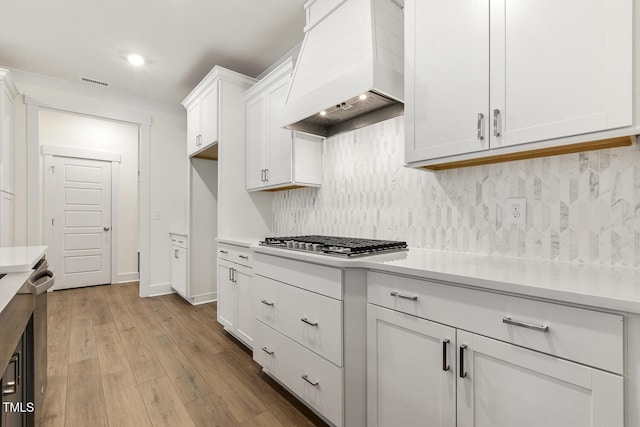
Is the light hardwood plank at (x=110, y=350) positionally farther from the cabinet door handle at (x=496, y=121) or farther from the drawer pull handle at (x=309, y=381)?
the cabinet door handle at (x=496, y=121)

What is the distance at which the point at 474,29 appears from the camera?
4.36 feet

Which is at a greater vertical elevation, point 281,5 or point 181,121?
point 281,5

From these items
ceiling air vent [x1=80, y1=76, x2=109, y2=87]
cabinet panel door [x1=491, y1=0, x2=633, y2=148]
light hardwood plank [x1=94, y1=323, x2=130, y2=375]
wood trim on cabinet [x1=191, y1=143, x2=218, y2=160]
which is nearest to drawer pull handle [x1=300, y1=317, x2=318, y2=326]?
cabinet panel door [x1=491, y1=0, x2=633, y2=148]

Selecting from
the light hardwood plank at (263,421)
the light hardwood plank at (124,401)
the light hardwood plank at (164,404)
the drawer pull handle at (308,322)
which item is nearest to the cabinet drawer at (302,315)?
the drawer pull handle at (308,322)

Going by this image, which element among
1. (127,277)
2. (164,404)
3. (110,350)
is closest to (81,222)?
(127,277)

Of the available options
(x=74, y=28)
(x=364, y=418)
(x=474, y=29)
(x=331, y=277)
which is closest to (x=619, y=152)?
(x=474, y=29)

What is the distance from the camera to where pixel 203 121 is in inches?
132

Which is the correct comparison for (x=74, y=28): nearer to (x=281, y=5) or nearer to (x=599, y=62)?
(x=281, y=5)

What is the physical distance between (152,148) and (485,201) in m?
4.17

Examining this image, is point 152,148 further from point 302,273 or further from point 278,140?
point 302,273

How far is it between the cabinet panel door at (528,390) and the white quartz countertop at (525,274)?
0.65 ft

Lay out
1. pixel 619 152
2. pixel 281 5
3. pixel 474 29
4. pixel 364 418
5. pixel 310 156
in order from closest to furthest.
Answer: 1. pixel 619 152
2. pixel 474 29
3. pixel 364 418
4. pixel 281 5
5. pixel 310 156

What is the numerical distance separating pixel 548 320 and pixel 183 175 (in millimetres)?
4550

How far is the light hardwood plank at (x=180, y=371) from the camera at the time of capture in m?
1.93
